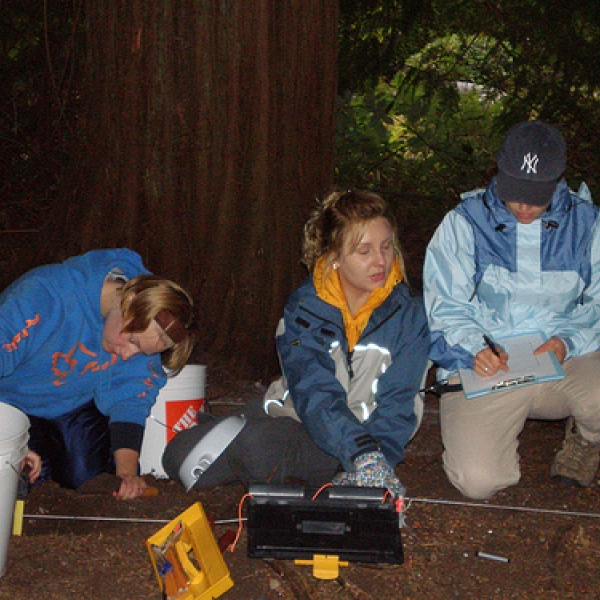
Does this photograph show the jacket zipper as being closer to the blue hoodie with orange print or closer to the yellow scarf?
the yellow scarf

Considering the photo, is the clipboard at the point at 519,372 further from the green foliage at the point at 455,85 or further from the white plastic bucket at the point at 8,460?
the green foliage at the point at 455,85

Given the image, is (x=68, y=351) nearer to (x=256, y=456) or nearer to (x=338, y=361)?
(x=256, y=456)

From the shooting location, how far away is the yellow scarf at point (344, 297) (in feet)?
10.4

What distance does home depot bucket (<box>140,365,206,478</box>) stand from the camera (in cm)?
336

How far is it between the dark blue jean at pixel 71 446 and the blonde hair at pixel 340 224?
110 centimetres

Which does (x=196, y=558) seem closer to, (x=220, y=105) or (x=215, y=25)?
(x=220, y=105)

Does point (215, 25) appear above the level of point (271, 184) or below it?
above

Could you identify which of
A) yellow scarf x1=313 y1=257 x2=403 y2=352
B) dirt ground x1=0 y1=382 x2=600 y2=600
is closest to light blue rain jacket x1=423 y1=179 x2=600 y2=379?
yellow scarf x1=313 y1=257 x2=403 y2=352

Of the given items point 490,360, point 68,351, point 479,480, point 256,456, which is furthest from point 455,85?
point 68,351

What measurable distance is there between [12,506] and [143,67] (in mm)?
1907

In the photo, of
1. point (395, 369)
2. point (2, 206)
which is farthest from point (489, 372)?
point (2, 206)

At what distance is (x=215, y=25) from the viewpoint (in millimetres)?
3490

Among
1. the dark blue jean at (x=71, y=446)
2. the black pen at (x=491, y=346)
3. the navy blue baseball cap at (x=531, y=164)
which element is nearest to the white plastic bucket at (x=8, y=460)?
the dark blue jean at (x=71, y=446)

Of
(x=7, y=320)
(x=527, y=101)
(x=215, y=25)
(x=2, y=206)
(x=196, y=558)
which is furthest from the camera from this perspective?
(x=2, y=206)
